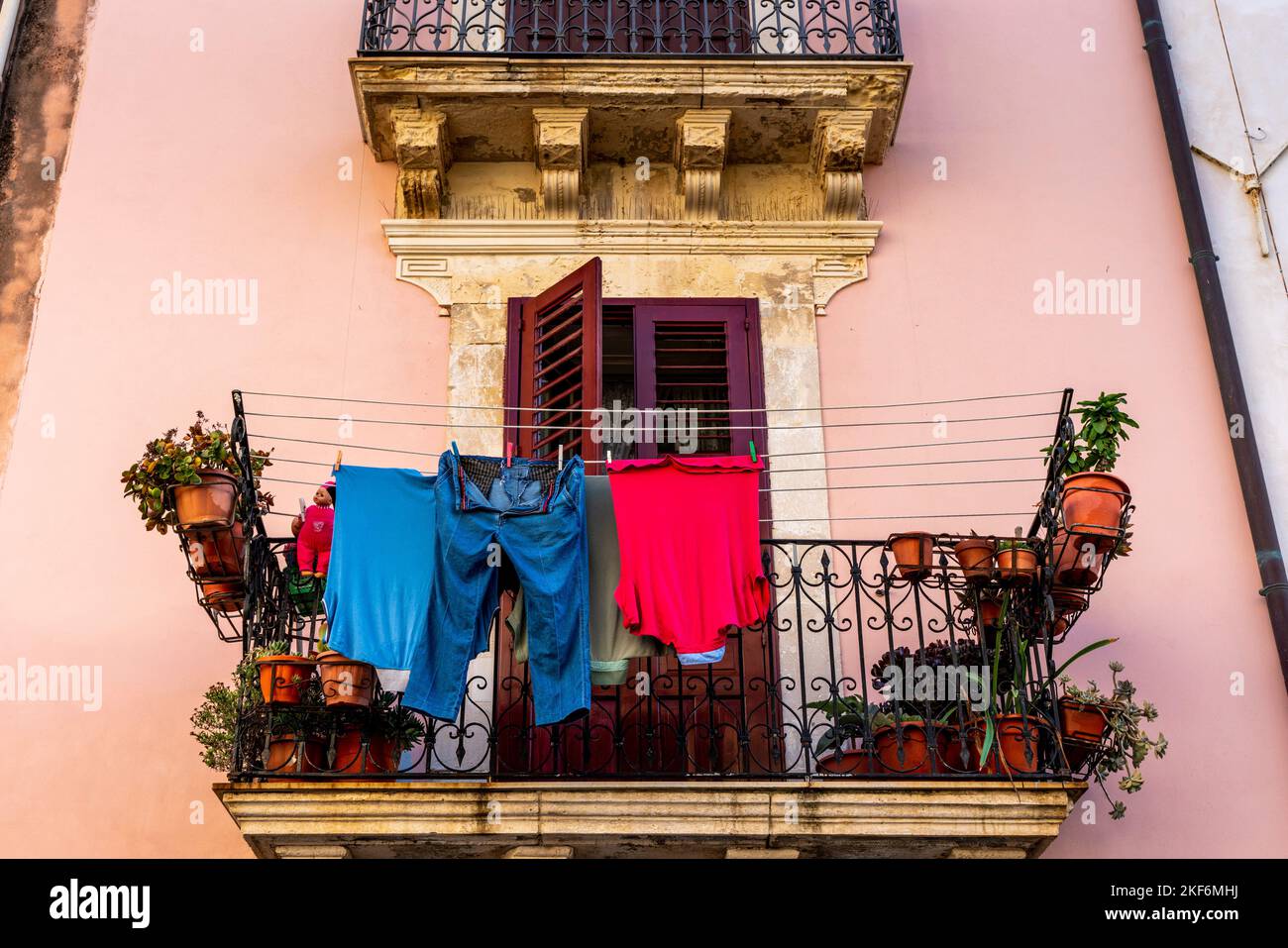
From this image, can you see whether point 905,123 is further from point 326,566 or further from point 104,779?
point 104,779

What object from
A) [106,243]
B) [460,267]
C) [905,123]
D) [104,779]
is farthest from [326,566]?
[905,123]

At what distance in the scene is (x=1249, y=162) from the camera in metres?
9.55

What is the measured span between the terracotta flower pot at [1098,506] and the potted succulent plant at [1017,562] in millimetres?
224

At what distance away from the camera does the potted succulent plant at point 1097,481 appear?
7.30m

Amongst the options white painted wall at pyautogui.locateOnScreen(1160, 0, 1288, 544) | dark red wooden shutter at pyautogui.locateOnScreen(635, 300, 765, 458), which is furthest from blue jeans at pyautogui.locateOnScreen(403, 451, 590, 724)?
white painted wall at pyautogui.locateOnScreen(1160, 0, 1288, 544)

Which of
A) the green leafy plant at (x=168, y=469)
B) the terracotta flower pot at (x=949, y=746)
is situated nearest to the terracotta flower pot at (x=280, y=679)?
the green leafy plant at (x=168, y=469)

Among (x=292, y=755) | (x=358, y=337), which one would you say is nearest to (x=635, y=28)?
(x=358, y=337)

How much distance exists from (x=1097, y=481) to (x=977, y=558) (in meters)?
0.63

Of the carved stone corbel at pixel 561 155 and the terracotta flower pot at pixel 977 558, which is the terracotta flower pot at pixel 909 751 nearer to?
the terracotta flower pot at pixel 977 558

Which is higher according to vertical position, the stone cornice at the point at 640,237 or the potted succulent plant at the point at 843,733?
the stone cornice at the point at 640,237

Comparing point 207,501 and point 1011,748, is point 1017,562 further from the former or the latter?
point 207,501

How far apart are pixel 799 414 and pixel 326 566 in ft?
8.91

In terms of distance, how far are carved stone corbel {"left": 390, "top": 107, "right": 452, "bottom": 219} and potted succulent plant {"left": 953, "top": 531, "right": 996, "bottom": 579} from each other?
12.1 ft
